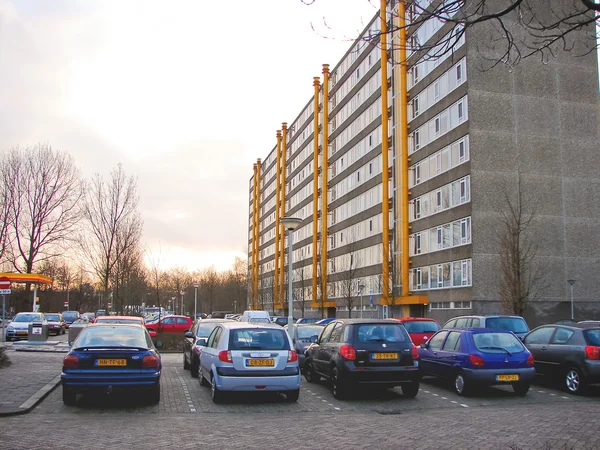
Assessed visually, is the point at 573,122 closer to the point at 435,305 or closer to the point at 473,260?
the point at 473,260

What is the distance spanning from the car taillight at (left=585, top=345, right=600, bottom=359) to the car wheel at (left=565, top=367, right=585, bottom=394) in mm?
428

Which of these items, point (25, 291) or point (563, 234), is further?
point (25, 291)

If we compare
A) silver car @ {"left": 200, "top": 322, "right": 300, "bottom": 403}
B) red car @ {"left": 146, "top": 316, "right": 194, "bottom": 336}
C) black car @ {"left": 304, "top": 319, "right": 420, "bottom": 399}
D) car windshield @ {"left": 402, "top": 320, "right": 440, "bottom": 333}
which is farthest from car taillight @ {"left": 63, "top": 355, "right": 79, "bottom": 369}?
red car @ {"left": 146, "top": 316, "right": 194, "bottom": 336}

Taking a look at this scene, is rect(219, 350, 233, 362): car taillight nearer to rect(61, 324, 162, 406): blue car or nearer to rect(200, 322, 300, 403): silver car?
rect(200, 322, 300, 403): silver car

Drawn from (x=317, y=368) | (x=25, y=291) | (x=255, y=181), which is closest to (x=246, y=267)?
(x=255, y=181)

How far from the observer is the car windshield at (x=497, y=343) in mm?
13180

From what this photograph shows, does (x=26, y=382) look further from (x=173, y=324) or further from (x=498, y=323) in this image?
(x=173, y=324)

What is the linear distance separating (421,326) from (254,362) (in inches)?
401

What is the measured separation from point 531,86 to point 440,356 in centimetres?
3143

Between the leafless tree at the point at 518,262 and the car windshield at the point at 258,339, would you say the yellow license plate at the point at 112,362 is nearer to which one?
the car windshield at the point at 258,339

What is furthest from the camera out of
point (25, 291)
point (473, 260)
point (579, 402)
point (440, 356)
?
point (25, 291)

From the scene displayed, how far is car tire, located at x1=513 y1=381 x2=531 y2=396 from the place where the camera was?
1319 centimetres

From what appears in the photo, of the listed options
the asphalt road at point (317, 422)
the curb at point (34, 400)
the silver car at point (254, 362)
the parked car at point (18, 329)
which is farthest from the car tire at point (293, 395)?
the parked car at point (18, 329)

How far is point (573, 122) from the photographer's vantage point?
136 feet
